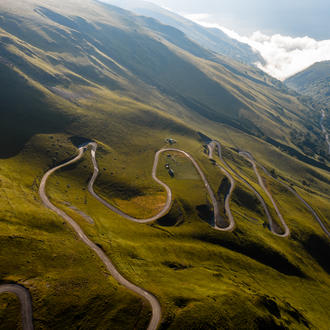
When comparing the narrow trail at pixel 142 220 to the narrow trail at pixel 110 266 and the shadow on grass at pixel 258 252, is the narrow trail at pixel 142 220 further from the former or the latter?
the shadow on grass at pixel 258 252

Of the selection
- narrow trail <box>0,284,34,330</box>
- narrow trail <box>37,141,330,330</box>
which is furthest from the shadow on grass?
narrow trail <box>0,284,34,330</box>

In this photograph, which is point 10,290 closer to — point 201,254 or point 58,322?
point 58,322

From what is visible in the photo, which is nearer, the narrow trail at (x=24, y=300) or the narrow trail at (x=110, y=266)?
the narrow trail at (x=24, y=300)

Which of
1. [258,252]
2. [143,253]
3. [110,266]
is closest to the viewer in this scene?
[110,266]

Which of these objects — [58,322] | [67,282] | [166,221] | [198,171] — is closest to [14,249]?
[67,282]

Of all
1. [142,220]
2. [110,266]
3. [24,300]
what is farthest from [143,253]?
[24,300]

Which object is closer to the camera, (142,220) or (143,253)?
(143,253)

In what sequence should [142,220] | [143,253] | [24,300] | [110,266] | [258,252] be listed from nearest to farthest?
1. [24,300]
2. [110,266]
3. [143,253]
4. [142,220]
5. [258,252]

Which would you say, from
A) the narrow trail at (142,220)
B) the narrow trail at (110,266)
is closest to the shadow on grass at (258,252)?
the narrow trail at (142,220)

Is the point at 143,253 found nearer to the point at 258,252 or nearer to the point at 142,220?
the point at 142,220
